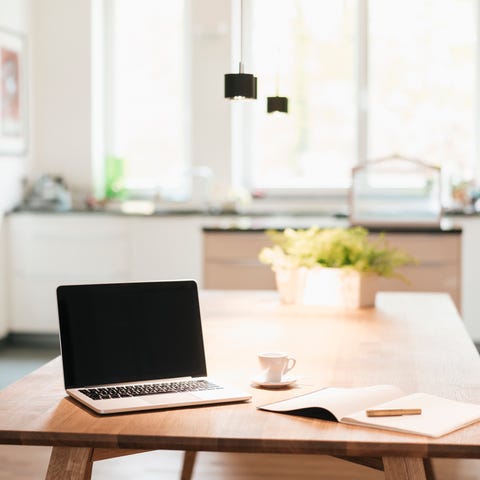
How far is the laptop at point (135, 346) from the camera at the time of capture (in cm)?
194

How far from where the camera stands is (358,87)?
21.9ft

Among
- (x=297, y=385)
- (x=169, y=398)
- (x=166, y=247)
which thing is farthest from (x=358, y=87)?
(x=169, y=398)

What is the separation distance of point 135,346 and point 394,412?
56 centimetres

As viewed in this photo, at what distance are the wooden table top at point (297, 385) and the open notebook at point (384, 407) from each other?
24 millimetres

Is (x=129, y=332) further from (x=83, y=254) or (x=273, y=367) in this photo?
(x=83, y=254)

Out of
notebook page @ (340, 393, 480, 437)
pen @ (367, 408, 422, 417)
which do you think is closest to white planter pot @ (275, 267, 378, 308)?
notebook page @ (340, 393, 480, 437)

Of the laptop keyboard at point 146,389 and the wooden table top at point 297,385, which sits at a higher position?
the laptop keyboard at point 146,389

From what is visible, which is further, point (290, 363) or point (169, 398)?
point (290, 363)

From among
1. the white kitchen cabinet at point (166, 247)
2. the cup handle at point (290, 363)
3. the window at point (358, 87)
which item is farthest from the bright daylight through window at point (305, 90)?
the cup handle at point (290, 363)

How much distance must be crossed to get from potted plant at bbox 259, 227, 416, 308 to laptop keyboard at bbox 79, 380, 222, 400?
1.31 m

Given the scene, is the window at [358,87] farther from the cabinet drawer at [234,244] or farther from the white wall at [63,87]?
the cabinet drawer at [234,244]

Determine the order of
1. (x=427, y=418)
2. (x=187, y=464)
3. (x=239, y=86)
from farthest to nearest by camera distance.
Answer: (x=187, y=464) → (x=239, y=86) → (x=427, y=418)

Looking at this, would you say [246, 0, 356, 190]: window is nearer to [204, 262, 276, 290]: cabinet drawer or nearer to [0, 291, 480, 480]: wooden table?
[204, 262, 276, 290]: cabinet drawer

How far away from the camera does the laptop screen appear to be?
6.46ft
